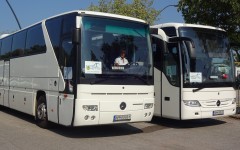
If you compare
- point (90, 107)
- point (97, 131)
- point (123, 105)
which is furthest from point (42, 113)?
point (123, 105)

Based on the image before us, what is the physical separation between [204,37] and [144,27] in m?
2.37

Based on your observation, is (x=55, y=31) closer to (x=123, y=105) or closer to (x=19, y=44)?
(x=123, y=105)

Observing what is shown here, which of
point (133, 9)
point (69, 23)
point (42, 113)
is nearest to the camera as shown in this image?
point (69, 23)

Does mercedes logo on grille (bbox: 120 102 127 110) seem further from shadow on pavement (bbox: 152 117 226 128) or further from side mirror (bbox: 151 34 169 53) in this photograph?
shadow on pavement (bbox: 152 117 226 128)

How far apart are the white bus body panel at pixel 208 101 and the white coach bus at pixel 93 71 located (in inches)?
55.5

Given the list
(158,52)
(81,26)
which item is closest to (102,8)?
(158,52)

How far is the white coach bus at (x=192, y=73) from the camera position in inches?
463

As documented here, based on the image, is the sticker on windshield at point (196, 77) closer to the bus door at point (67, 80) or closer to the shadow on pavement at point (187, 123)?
the shadow on pavement at point (187, 123)

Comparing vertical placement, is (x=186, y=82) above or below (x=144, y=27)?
below

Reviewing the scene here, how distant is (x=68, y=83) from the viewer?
10.0m

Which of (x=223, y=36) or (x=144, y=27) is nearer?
(x=144, y=27)

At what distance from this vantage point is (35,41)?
41.7 feet

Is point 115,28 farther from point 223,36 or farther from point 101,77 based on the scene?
point 223,36

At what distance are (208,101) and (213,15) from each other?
15.7 ft
